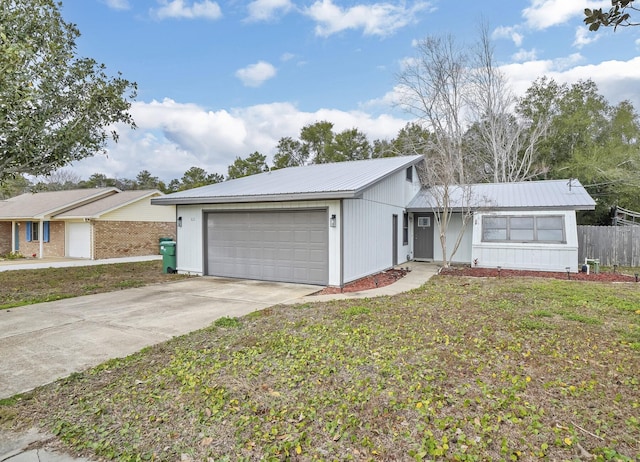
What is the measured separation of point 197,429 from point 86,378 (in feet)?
6.05

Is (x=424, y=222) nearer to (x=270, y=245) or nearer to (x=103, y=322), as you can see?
(x=270, y=245)

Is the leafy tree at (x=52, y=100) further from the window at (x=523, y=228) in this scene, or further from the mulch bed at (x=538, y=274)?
the window at (x=523, y=228)

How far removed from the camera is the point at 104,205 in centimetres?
1881

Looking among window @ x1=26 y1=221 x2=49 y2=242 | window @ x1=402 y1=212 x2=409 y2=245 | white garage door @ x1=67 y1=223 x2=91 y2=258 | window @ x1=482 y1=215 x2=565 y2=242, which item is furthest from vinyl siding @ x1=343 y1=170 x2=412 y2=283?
window @ x1=26 y1=221 x2=49 y2=242

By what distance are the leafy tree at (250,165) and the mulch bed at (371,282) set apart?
21574mm

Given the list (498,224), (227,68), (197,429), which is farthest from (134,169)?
(197,429)

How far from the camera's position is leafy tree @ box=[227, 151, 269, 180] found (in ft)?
101

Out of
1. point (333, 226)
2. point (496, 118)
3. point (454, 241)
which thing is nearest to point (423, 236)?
point (454, 241)

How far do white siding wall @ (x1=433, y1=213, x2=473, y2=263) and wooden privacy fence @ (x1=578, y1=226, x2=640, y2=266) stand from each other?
3981mm

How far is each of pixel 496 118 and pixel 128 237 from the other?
23921 millimetres

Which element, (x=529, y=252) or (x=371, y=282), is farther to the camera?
(x=529, y=252)

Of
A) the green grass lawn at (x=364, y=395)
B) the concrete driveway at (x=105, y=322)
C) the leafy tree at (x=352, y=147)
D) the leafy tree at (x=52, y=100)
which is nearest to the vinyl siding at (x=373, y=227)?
the concrete driveway at (x=105, y=322)

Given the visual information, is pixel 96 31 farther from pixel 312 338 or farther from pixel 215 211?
pixel 312 338

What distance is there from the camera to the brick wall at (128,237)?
18.0 m
